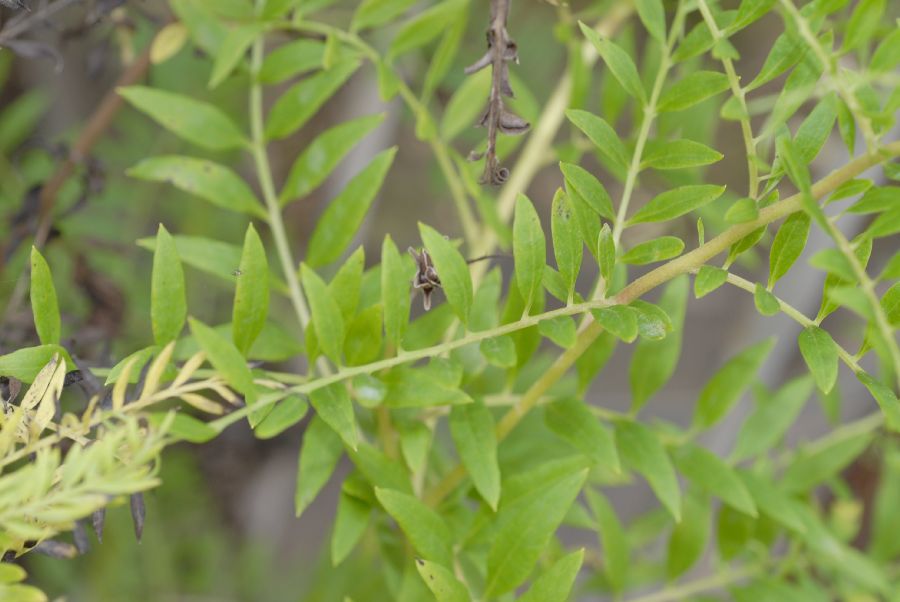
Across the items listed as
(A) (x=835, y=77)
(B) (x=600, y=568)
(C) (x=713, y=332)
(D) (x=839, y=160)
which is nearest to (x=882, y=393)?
(A) (x=835, y=77)

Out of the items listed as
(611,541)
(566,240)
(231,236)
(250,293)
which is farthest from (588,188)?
(231,236)

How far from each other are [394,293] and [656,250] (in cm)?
10

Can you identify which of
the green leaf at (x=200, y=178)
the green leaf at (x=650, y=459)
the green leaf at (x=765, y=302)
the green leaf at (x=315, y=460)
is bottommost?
the green leaf at (x=650, y=459)

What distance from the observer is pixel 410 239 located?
39.4 inches

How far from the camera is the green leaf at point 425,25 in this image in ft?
1.41

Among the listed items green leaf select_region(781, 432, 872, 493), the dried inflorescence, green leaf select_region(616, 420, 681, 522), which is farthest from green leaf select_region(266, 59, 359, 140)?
green leaf select_region(781, 432, 872, 493)

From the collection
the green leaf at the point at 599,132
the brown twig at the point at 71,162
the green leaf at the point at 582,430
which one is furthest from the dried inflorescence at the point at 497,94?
the brown twig at the point at 71,162

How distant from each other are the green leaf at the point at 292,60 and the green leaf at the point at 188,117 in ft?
0.10

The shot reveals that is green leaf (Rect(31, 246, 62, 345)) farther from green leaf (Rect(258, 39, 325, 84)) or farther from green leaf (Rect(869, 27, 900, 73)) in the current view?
green leaf (Rect(869, 27, 900, 73))

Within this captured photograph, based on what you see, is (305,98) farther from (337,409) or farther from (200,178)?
(337,409)

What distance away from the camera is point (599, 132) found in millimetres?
327

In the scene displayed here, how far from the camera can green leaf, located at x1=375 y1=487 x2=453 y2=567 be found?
33 cm

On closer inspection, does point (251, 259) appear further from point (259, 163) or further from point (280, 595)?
point (280, 595)

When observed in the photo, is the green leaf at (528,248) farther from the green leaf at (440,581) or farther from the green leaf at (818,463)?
the green leaf at (818,463)
